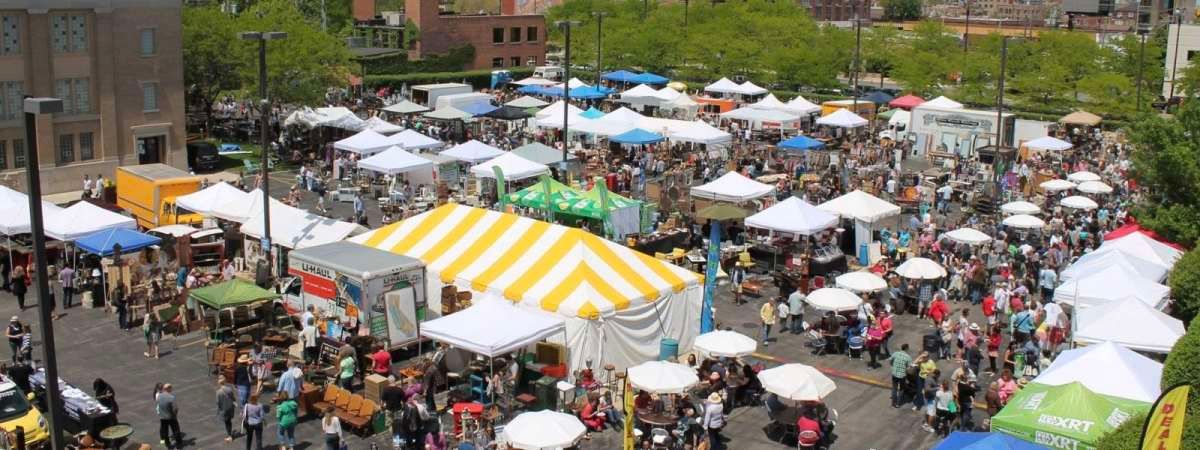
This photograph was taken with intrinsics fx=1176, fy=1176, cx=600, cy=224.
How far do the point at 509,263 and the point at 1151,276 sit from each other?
47.3 feet

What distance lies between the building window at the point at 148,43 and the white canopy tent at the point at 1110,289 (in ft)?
102

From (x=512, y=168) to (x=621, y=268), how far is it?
14.3 meters

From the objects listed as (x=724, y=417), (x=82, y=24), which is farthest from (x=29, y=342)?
(x=82, y=24)

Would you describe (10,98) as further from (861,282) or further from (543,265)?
Result: (861,282)

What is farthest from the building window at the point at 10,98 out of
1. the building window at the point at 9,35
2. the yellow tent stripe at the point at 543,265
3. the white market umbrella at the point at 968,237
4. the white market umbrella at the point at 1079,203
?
the white market umbrella at the point at 1079,203

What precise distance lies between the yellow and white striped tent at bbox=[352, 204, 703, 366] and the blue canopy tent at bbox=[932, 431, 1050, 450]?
7.62m

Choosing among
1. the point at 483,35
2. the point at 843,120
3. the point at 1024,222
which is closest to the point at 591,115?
the point at 843,120

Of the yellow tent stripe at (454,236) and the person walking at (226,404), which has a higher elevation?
the yellow tent stripe at (454,236)

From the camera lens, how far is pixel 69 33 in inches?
1517

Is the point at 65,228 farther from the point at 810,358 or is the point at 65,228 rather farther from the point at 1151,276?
the point at 1151,276

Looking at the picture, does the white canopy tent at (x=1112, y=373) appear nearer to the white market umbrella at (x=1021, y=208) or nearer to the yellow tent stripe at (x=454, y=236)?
the yellow tent stripe at (x=454, y=236)

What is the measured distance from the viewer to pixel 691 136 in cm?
4350

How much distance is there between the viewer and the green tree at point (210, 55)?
4819cm

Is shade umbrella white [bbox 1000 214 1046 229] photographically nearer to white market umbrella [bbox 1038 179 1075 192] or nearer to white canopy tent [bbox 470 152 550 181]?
white market umbrella [bbox 1038 179 1075 192]
